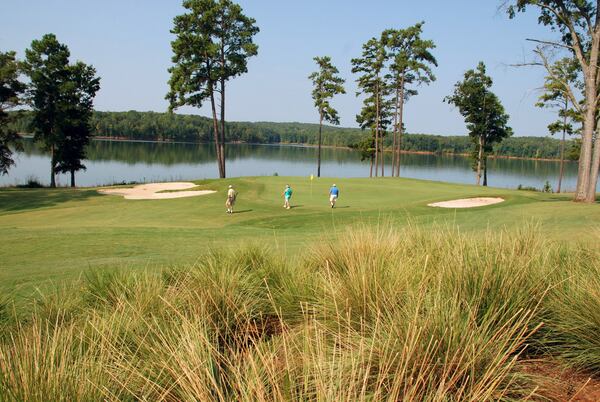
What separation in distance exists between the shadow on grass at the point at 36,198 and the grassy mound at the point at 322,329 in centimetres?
2243

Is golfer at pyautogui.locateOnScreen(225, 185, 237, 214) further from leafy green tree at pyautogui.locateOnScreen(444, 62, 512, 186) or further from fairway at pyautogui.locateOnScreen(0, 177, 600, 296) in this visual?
leafy green tree at pyautogui.locateOnScreen(444, 62, 512, 186)

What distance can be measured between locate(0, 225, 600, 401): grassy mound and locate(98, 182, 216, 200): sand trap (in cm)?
2151

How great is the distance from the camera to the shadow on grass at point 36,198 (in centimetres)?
2449

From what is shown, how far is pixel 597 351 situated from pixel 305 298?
8.86 ft

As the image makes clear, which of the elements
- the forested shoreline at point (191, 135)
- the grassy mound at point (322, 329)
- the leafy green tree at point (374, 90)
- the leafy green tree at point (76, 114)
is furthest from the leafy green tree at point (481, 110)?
the forested shoreline at point (191, 135)

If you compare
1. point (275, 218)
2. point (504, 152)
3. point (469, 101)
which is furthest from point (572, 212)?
point (504, 152)

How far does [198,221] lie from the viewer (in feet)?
64.1

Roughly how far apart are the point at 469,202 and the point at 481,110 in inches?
1304

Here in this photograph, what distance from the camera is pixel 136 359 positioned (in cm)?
352

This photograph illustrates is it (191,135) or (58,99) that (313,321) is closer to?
(58,99)

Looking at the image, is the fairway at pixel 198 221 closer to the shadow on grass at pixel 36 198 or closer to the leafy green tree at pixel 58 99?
the shadow on grass at pixel 36 198

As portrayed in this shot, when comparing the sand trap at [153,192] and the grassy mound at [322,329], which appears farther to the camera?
the sand trap at [153,192]

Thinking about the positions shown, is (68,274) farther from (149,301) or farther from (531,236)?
(531,236)

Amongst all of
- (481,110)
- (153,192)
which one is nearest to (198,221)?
(153,192)
